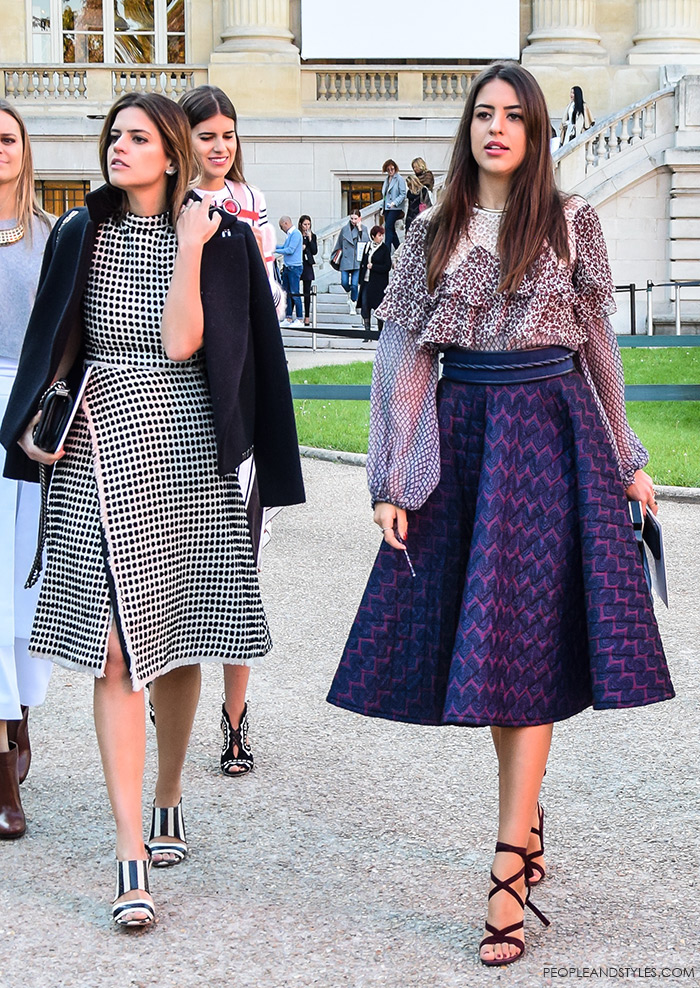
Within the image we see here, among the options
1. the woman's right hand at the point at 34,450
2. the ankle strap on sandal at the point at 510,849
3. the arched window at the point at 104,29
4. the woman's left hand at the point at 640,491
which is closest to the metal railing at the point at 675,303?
the arched window at the point at 104,29

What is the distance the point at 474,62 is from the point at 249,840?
99.8 ft

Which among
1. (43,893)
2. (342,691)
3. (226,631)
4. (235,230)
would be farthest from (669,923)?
(235,230)

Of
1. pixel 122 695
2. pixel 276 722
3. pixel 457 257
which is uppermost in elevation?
pixel 457 257

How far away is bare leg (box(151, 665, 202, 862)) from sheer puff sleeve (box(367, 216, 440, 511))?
31.5 inches

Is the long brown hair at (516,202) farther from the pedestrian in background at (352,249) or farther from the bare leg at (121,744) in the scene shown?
the pedestrian in background at (352,249)

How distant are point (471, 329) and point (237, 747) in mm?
1834

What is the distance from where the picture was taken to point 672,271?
26.3 m

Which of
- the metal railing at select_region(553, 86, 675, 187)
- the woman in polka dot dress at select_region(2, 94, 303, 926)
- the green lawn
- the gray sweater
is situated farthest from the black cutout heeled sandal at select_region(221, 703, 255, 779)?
the metal railing at select_region(553, 86, 675, 187)

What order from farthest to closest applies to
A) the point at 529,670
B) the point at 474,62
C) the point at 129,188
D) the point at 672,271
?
the point at 474,62
the point at 672,271
the point at 129,188
the point at 529,670

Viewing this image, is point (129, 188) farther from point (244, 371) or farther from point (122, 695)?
point (122, 695)

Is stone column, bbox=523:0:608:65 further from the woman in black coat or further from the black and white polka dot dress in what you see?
the black and white polka dot dress

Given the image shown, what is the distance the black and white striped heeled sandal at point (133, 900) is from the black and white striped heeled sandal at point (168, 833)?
0.35 m

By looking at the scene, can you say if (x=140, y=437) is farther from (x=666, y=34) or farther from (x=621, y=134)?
(x=666, y=34)

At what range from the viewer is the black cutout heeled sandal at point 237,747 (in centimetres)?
480
